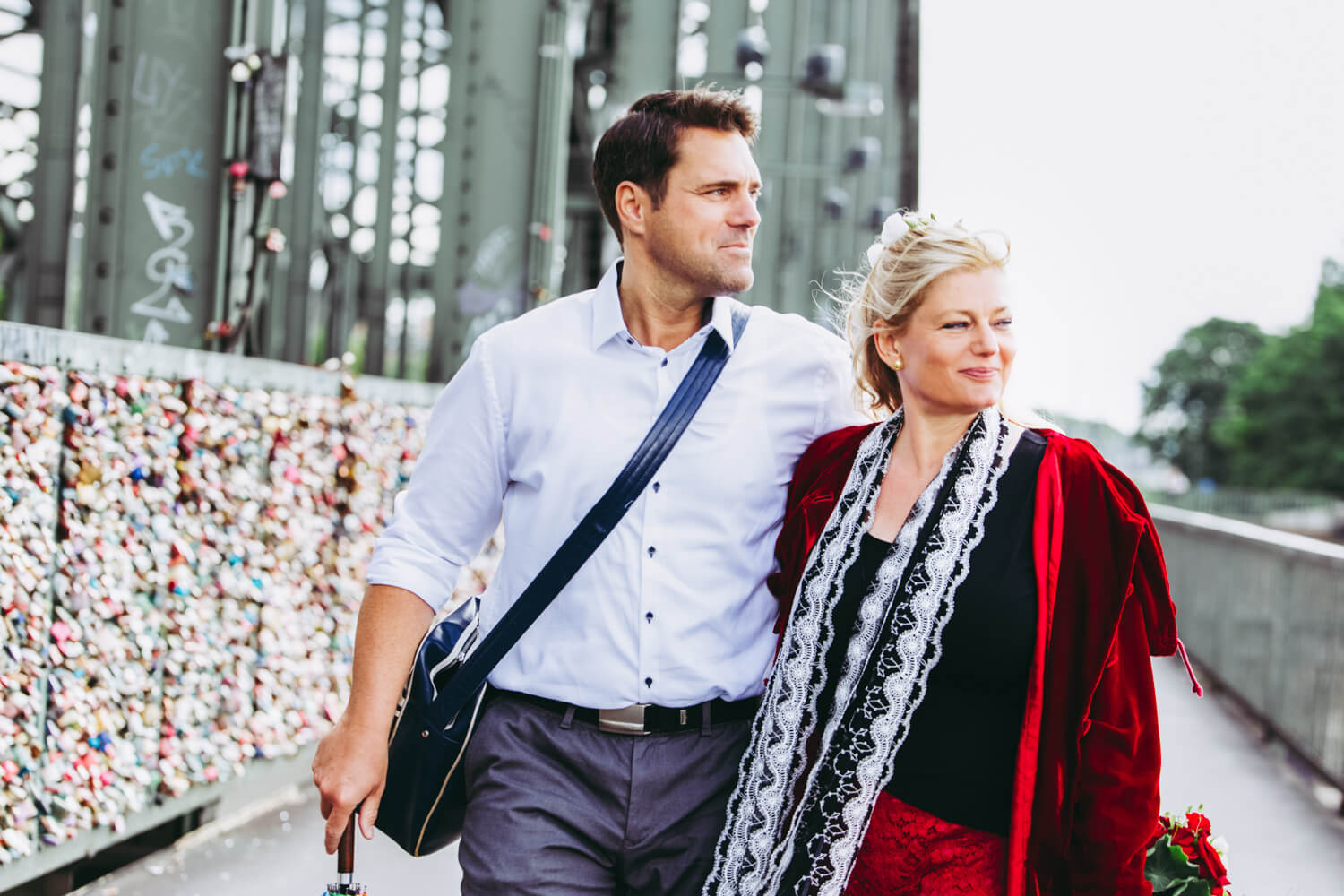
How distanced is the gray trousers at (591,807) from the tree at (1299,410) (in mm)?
78042

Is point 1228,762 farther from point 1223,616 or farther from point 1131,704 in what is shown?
point 1131,704

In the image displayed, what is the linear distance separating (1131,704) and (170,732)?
3655 millimetres

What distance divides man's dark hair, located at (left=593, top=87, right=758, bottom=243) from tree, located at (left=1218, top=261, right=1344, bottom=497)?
255 ft

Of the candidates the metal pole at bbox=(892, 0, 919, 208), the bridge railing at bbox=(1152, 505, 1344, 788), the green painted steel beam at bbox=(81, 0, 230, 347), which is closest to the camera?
the green painted steel beam at bbox=(81, 0, 230, 347)

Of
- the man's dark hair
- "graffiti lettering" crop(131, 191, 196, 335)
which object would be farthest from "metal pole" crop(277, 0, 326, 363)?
the man's dark hair

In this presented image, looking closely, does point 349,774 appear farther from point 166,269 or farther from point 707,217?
point 166,269

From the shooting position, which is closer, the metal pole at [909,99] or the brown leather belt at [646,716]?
the brown leather belt at [646,716]

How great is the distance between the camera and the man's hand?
8.02ft

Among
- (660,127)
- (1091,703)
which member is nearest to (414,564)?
(660,127)

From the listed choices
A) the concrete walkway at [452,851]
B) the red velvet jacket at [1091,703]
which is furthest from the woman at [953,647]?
the concrete walkway at [452,851]

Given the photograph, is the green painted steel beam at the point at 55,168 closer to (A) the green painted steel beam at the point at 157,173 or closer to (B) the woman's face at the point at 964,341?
(A) the green painted steel beam at the point at 157,173

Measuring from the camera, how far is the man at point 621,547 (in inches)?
100

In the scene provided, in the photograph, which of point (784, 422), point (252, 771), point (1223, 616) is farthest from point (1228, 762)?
point (784, 422)

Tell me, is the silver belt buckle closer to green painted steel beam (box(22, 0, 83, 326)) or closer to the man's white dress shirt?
the man's white dress shirt
